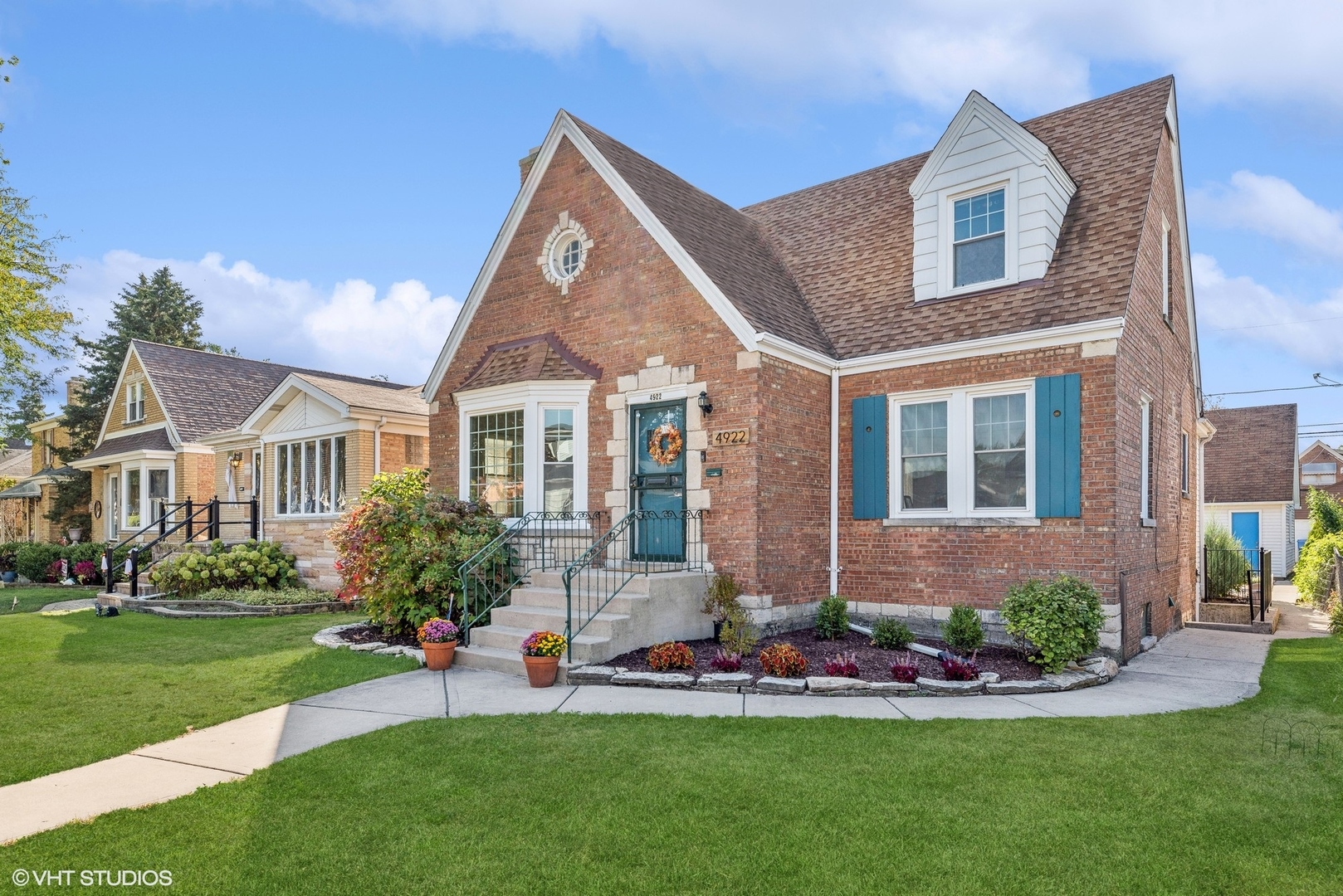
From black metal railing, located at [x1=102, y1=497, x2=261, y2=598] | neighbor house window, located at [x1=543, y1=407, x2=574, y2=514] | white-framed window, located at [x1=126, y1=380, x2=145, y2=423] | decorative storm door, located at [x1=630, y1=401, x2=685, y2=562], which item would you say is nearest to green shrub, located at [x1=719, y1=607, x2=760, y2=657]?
decorative storm door, located at [x1=630, y1=401, x2=685, y2=562]

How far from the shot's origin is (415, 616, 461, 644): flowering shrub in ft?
28.9

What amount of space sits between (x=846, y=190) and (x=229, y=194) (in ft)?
43.9

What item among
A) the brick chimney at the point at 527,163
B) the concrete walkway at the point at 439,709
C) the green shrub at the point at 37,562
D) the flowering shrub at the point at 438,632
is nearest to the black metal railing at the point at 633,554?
the flowering shrub at the point at 438,632

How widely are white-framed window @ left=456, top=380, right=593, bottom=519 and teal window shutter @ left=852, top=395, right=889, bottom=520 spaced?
3.96m

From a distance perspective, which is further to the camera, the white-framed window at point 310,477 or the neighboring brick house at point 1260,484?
the neighboring brick house at point 1260,484

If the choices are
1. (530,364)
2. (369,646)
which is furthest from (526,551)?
(530,364)

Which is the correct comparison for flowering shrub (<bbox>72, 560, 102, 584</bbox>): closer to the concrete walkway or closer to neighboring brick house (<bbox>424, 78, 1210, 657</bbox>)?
neighboring brick house (<bbox>424, 78, 1210, 657</bbox>)

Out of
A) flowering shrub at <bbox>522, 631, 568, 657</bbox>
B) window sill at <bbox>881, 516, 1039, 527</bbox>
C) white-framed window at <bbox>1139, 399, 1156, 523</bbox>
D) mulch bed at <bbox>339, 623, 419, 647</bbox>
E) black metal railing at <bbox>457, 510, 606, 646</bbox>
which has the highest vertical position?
white-framed window at <bbox>1139, 399, 1156, 523</bbox>

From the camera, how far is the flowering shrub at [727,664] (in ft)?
26.3

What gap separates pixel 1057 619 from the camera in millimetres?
8141

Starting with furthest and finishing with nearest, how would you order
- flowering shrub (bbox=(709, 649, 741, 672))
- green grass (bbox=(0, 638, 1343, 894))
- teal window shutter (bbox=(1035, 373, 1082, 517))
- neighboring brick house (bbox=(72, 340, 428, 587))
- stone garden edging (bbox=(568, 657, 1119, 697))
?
neighboring brick house (bbox=(72, 340, 428, 587))
teal window shutter (bbox=(1035, 373, 1082, 517))
flowering shrub (bbox=(709, 649, 741, 672))
stone garden edging (bbox=(568, 657, 1119, 697))
green grass (bbox=(0, 638, 1343, 894))

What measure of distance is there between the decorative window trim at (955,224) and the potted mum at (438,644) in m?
7.91

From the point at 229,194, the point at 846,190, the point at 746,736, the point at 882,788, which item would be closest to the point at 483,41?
the point at 846,190

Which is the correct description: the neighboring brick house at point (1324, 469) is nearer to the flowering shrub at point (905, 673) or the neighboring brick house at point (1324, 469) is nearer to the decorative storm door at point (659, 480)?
the decorative storm door at point (659, 480)
